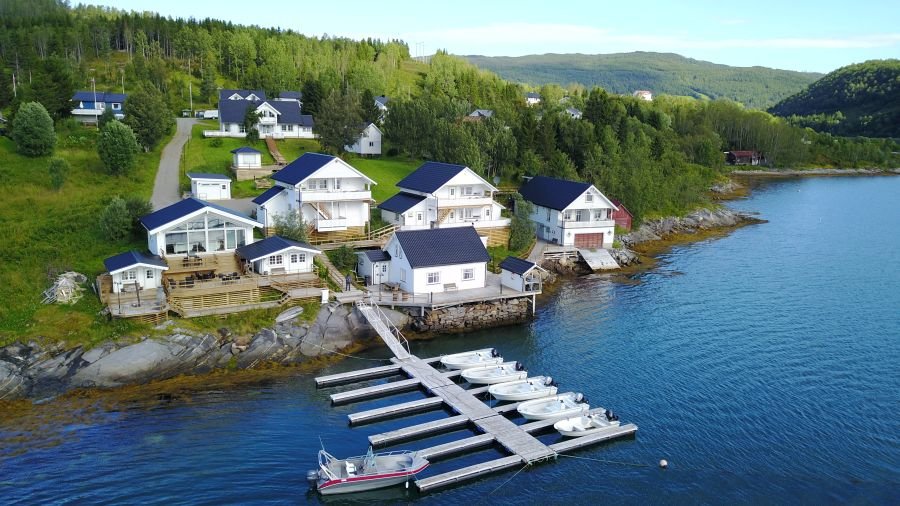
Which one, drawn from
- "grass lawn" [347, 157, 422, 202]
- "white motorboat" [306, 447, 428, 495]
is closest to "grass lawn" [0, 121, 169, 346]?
"white motorboat" [306, 447, 428, 495]

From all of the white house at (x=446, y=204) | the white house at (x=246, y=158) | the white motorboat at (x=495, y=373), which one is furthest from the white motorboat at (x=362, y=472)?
the white house at (x=246, y=158)

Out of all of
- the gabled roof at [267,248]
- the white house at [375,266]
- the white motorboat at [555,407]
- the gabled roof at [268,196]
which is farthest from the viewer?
the gabled roof at [268,196]

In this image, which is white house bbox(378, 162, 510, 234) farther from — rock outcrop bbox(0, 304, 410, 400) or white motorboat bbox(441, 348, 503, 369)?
white motorboat bbox(441, 348, 503, 369)

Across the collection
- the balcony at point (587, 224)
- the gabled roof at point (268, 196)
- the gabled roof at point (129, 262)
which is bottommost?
the gabled roof at point (129, 262)

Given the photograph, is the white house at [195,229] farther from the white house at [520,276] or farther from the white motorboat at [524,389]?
the white motorboat at [524,389]

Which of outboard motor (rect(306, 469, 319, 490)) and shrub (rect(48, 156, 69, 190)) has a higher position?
shrub (rect(48, 156, 69, 190))

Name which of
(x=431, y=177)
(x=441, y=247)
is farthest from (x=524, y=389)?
(x=431, y=177)
